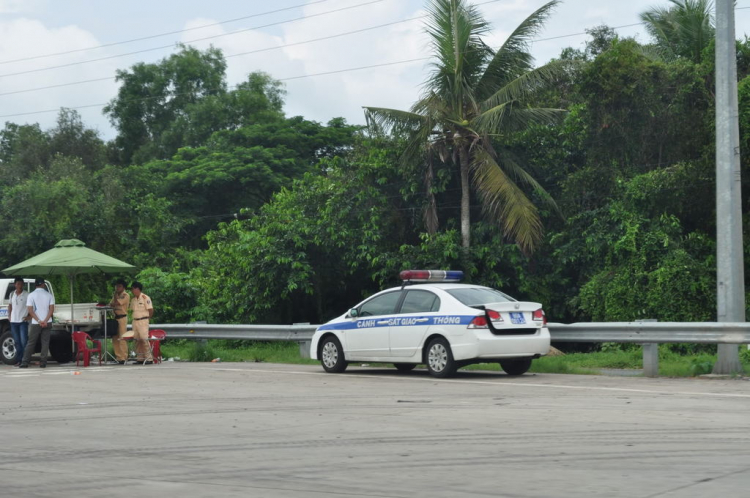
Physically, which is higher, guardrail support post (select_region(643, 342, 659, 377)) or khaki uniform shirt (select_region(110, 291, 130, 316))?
khaki uniform shirt (select_region(110, 291, 130, 316))

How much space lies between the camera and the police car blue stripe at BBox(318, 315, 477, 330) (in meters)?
14.9

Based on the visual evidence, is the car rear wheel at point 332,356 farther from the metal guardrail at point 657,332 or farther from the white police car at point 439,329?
the metal guardrail at point 657,332

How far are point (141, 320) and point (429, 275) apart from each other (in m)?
7.08

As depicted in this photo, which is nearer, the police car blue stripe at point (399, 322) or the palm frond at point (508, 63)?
the police car blue stripe at point (399, 322)

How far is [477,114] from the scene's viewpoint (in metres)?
27.1

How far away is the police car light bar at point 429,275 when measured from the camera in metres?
16.3

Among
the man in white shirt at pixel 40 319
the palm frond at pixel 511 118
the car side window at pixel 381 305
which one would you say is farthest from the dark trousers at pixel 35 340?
the palm frond at pixel 511 118

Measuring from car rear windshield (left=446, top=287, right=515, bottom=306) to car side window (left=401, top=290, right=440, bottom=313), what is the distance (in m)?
0.28

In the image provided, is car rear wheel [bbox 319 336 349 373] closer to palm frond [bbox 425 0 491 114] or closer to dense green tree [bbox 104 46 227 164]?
palm frond [bbox 425 0 491 114]

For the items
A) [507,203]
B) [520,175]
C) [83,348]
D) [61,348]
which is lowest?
[61,348]

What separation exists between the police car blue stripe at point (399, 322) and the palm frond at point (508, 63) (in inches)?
494

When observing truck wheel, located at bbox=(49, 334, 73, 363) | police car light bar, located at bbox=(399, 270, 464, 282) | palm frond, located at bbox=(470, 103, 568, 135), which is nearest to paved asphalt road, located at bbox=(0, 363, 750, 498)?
police car light bar, located at bbox=(399, 270, 464, 282)

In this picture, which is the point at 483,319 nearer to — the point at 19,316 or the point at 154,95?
the point at 19,316

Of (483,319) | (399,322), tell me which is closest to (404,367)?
(399,322)
